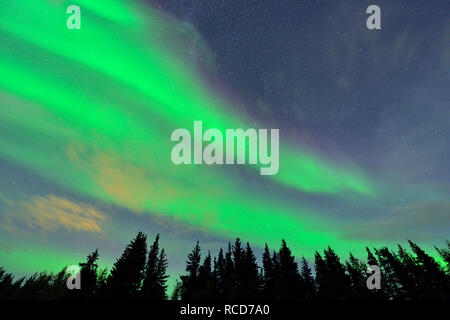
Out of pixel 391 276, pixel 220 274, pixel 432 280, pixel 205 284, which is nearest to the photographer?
pixel 205 284

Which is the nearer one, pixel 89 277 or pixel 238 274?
pixel 89 277

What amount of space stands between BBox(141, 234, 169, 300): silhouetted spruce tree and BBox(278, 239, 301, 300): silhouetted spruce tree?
2390 cm

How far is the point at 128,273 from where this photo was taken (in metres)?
38.9

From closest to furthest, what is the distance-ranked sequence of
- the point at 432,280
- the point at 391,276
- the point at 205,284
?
the point at 205,284, the point at 432,280, the point at 391,276

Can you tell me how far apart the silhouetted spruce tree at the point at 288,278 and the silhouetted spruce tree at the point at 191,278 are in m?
16.1

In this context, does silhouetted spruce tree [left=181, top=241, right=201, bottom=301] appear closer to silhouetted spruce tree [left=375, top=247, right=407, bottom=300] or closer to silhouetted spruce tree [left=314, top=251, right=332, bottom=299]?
silhouetted spruce tree [left=314, top=251, right=332, bottom=299]

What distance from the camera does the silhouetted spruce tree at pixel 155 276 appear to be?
45.5m

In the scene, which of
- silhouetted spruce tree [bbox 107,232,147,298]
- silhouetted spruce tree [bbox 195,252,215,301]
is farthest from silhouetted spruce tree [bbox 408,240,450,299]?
silhouetted spruce tree [bbox 107,232,147,298]

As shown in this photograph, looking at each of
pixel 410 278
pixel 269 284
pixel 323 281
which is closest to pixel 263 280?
pixel 269 284

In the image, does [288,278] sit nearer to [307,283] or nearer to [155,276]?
[307,283]

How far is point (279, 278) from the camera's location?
4425cm

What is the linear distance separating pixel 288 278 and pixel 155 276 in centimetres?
2884
